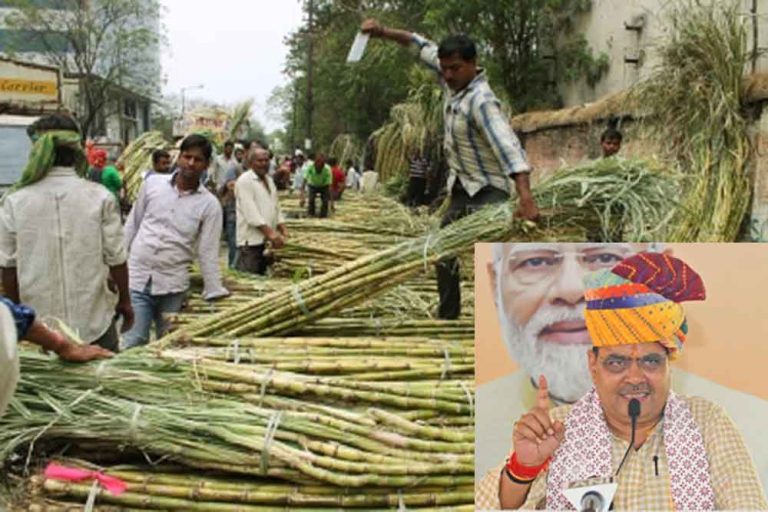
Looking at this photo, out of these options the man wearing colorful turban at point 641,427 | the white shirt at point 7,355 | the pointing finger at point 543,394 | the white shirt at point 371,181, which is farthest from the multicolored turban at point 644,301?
the white shirt at point 371,181

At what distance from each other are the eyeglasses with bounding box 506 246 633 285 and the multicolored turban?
2 cm

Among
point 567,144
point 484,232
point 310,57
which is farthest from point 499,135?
point 310,57

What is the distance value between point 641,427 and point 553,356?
0.21 metres

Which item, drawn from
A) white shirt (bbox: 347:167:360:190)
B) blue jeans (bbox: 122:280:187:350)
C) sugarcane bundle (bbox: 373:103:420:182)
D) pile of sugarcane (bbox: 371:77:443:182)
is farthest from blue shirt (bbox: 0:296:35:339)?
white shirt (bbox: 347:167:360:190)

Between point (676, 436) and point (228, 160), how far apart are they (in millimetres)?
9797

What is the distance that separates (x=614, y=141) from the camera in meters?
5.57

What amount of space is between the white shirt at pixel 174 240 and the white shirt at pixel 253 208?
1548 millimetres

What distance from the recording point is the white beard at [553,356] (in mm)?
1747

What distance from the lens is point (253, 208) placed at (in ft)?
19.4

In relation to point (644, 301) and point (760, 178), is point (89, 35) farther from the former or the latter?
point (644, 301)

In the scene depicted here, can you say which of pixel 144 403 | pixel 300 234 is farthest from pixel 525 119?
pixel 144 403

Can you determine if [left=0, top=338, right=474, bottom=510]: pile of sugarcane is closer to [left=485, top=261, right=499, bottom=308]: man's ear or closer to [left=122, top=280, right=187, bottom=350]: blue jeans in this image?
[left=485, top=261, right=499, bottom=308]: man's ear

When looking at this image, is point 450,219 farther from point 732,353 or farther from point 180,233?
point 732,353

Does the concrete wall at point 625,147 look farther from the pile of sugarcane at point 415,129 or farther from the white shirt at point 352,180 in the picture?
the white shirt at point 352,180
